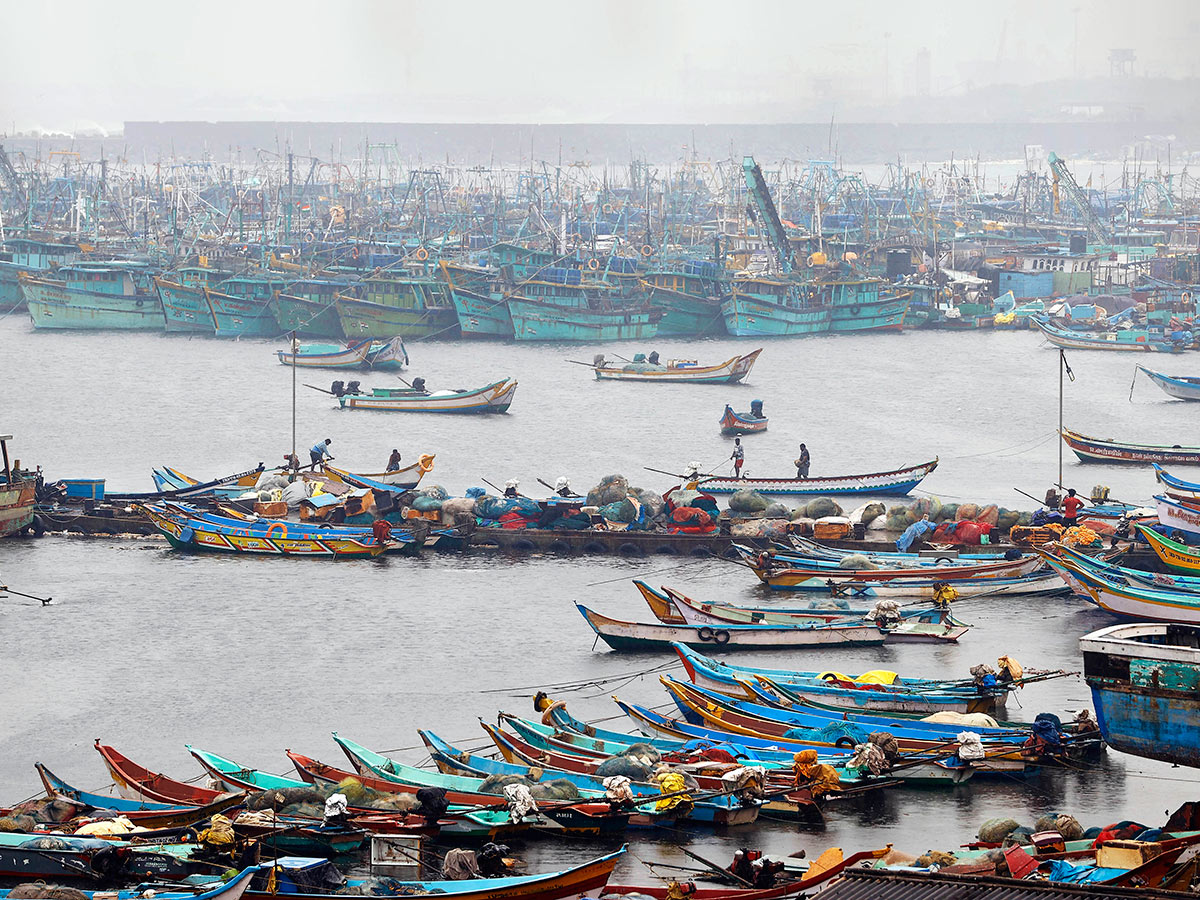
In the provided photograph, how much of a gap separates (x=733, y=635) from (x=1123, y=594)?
18.7ft

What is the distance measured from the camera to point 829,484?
37781 mm

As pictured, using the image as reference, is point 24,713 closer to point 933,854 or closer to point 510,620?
point 510,620

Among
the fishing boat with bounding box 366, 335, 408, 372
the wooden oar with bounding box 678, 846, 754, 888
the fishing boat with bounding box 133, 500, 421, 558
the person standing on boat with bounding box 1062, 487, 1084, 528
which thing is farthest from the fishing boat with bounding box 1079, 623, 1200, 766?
the fishing boat with bounding box 366, 335, 408, 372

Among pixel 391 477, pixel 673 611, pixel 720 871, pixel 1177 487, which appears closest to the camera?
pixel 720 871

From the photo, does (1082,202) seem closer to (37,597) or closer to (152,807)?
(37,597)

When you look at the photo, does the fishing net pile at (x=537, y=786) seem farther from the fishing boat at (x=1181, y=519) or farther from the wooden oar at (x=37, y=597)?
the fishing boat at (x=1181, y=519)

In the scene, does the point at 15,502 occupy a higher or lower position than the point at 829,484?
lower

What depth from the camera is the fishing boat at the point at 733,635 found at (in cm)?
2575

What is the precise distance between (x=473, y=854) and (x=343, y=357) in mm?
51844

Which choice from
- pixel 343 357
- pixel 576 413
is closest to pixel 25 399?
pixel 343 357

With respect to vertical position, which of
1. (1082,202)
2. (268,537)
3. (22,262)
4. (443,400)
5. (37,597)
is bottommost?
(37,597)

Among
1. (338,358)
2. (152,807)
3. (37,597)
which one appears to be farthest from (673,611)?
(338,358)

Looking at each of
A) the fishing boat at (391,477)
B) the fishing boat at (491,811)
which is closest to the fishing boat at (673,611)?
the fishing boat at (491,811)

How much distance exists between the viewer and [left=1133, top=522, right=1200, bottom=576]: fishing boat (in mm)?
28031
